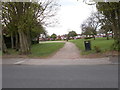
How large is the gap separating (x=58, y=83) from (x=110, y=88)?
182 cm

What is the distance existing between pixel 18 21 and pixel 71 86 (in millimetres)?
9892

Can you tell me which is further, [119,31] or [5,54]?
[5,54]

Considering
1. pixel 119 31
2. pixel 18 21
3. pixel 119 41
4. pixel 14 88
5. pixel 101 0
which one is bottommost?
pixel 14 88

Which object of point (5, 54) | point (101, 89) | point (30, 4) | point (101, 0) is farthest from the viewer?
point (5, 54)

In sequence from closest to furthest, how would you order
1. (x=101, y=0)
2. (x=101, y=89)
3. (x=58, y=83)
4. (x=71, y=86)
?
(x=101, y=89)
(x=71, y=86)
(x=58, y=83)
(x=101, y=0)

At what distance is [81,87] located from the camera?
4258 mm

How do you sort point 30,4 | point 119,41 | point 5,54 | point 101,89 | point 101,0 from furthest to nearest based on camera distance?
point 5,54 < point 30,4 < point 119,41 < point 101,0 < point 101,89

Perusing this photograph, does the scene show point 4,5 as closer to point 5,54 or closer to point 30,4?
point 30,4

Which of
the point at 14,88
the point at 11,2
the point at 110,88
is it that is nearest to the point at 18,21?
the point at 11,2

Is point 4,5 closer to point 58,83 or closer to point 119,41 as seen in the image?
point 58,83

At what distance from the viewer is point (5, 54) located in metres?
13.4

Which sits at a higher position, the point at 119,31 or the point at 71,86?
the point at 119,31


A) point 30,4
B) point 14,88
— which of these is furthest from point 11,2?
point 14,88

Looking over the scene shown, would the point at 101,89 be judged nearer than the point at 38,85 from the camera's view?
Yes
